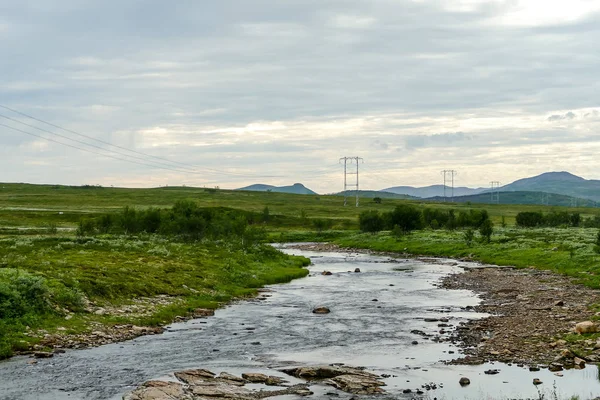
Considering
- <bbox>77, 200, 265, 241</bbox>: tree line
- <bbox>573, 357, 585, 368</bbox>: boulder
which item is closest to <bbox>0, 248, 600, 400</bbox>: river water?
<bbox>573, 357, 585, 368</bbox>: boulder

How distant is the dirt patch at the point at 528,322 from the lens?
1148 inches

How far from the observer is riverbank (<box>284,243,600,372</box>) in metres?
29.0

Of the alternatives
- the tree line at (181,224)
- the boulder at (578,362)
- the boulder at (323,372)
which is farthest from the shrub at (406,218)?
the boulder at (323,372)

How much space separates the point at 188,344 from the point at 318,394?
1170cm

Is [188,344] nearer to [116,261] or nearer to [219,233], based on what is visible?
[116,261]

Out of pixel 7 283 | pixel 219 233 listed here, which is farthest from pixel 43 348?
pixel 219 233

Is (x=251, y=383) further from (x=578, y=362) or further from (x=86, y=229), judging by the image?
(x=86, y=229)

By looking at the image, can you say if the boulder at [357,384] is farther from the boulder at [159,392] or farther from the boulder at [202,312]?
the boulder at [202,312]

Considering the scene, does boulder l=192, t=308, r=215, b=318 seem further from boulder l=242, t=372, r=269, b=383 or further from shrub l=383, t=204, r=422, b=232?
shrub l=383, t=204, r=422, b=232

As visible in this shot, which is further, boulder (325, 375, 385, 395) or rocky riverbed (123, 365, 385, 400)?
boulder (325, 375, 385, 395)

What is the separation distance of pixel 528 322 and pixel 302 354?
15467 mm

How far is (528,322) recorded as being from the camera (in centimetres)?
3766

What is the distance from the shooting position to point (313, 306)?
47.8 meters

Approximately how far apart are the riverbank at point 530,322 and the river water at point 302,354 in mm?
1449
